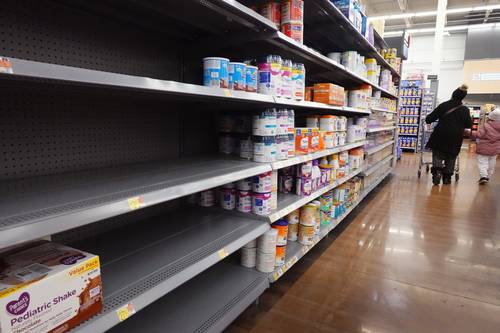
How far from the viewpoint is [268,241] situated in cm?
191

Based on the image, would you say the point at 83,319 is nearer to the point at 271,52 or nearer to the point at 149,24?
the point at 149,24

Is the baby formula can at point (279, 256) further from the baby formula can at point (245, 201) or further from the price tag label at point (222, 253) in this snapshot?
the price tag label at point (222, 253)

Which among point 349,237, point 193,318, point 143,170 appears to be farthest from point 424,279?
point 143,170

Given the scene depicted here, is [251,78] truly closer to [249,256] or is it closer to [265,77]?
[265,77]

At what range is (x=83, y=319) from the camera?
3.09ft

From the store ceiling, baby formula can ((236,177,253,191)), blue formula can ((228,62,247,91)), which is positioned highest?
the store ceiling

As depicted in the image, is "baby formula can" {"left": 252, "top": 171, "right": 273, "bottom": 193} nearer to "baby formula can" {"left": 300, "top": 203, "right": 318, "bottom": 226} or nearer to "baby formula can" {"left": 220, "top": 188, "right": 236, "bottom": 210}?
"baby formula can" {"left": 220, "top": 188, "right": 236, "bottom": 210}

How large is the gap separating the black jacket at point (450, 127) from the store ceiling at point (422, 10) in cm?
698

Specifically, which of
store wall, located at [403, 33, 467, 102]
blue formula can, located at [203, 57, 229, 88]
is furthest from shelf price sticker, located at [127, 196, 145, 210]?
store wall, located at [403, 33, 467, 102]

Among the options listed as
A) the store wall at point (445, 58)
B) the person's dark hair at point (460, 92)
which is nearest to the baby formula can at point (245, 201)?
the person's dark hair at point (460, 92)

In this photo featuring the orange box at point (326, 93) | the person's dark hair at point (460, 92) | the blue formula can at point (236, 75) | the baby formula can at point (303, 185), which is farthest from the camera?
the person's dark hair at point (460, 92)

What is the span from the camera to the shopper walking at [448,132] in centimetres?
540

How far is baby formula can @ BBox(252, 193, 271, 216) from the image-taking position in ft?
6.15

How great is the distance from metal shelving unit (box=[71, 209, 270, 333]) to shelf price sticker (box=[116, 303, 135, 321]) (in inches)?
0.4
